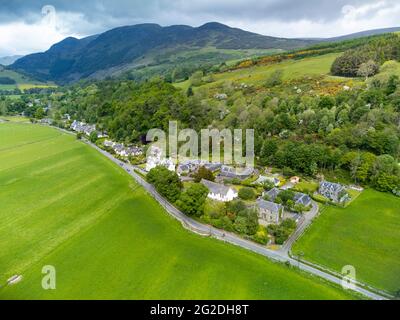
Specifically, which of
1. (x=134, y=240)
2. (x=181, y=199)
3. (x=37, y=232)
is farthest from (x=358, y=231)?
(x=37, y=232)

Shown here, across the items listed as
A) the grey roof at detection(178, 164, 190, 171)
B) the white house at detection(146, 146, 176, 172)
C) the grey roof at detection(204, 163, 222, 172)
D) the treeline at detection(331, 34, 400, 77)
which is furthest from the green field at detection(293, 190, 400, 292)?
the treeline at detection(331, 34, 400, 77)

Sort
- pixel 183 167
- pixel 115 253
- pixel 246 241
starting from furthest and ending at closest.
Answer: pixel 183 167 < pixel 246 241 < pixel 115 253

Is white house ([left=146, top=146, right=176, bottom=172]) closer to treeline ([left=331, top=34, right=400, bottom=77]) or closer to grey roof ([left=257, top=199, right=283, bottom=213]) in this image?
grey roof ([left=257, top=199, right=283, bottom=213])

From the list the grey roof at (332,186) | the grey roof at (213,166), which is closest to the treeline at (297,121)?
the grey roof at (332,186)

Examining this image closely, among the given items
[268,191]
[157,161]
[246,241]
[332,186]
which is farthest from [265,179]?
[157,161]

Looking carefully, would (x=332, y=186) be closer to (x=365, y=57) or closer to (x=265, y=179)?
(x=265, y=179)

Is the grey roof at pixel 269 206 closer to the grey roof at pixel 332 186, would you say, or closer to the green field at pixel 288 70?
the grey roof at pixel 332 186
